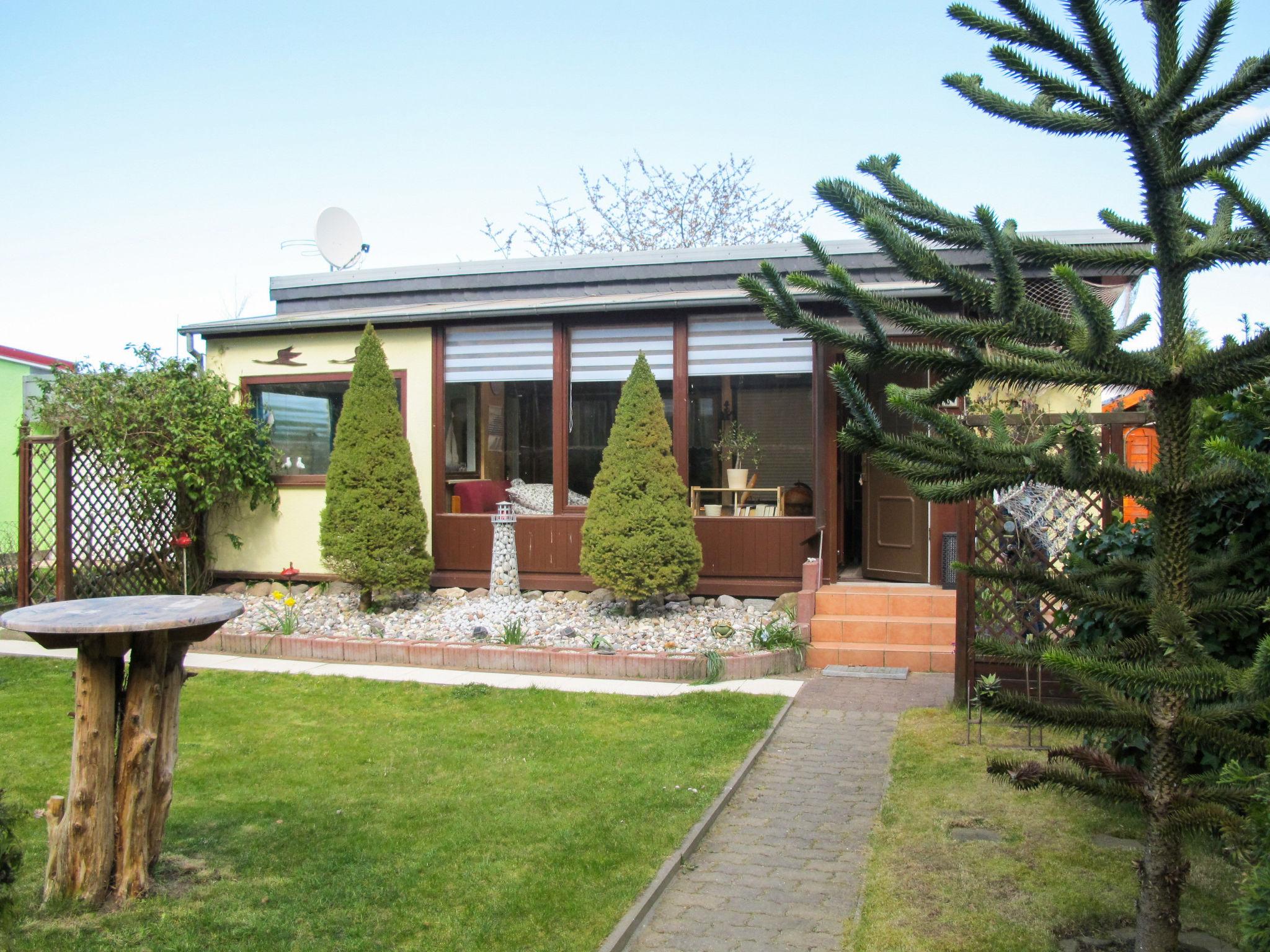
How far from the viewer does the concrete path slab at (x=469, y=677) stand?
26.3ft

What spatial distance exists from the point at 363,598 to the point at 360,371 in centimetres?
245

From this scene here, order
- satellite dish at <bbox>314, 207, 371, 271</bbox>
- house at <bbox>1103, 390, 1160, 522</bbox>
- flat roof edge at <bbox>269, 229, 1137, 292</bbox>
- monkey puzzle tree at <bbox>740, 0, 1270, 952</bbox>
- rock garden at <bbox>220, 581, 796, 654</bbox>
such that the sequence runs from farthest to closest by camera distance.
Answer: satellite dish at <bbox>314, 207, 371, 271</bbox> < flat roof edge at <bbox>269, 229, 1137, 292</bbox> < rock garden at <bbox>220, 581, 796, 654</bbox> < house at <bbox>1103, 390, 1160, 522</bbox> < monkey puzzle tree at <bbox>740, 0, 1270, 952</bbox>

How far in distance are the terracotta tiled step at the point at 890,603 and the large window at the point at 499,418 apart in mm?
3565

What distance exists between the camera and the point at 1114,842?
4.75 metres

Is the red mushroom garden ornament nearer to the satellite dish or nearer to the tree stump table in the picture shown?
the satellite dish

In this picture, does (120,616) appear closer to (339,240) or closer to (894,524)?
(894,524)

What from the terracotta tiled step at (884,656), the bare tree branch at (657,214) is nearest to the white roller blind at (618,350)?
the terracotta tiled step at (884,656)

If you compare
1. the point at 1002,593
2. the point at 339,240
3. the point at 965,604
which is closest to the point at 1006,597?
the point at 1002,593

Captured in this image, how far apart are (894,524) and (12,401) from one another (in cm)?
1781

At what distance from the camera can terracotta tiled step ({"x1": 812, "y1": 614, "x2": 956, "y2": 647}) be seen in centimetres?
902

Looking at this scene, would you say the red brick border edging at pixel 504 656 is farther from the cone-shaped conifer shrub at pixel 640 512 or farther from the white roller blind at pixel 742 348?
the white roller blind at pixel 742 348

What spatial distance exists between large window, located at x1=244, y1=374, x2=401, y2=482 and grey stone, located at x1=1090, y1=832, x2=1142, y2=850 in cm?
959

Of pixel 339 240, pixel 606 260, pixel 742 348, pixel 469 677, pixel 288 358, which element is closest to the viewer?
pixel 469 677

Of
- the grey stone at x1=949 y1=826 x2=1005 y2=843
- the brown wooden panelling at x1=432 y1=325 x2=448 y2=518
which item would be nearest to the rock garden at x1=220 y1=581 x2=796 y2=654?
the brown wooden panelling at x1=432 y1=325 x2=448 y2=518
